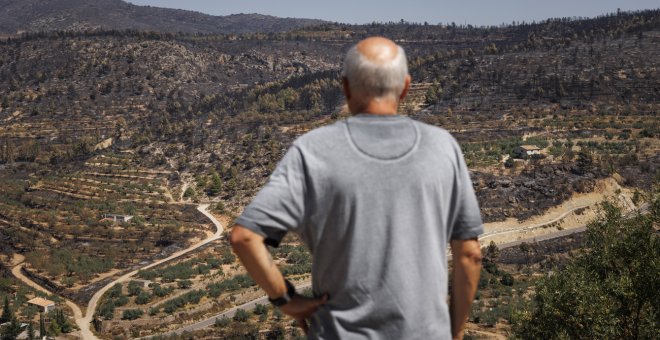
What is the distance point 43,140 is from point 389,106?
291ft

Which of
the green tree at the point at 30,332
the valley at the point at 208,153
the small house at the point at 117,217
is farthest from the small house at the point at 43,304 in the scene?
the small house at the point at 117,217

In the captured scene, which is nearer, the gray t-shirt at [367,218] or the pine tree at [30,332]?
the gray t-shirt at [367,218]

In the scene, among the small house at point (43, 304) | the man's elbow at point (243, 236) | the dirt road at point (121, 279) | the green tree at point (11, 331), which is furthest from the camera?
the small house at point (43, 304)

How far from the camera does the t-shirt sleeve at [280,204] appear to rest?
8.91 feet

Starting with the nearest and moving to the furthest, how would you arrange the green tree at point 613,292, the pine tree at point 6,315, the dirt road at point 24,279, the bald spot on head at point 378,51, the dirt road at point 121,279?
the bald spot on head at point 378,51, the green tree at point 613,292, the dirt road at point 121,279, the pine tree at point 6,315, the dirt road at point 24,279

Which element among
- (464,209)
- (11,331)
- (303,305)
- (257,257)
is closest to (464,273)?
(464,209)

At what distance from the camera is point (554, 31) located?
132m

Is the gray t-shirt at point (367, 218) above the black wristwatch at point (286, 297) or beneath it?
above

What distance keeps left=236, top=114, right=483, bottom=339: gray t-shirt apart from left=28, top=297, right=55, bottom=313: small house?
34.6m

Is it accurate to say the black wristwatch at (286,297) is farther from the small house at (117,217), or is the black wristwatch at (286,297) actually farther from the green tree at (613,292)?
the small house at (117,217)

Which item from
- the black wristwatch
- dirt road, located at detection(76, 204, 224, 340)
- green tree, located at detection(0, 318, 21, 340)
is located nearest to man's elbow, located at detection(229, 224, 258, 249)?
the black wristwatch

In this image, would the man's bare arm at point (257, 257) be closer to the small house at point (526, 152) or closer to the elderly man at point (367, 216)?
the elderly man at point (367, 216)

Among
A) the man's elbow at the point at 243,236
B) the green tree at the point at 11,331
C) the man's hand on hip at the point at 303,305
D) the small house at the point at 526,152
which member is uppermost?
the man's elbow at the point at 243,236

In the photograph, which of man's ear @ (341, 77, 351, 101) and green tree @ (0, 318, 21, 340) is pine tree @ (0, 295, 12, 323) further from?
man's ear @ (341, 77, 351, 101)
